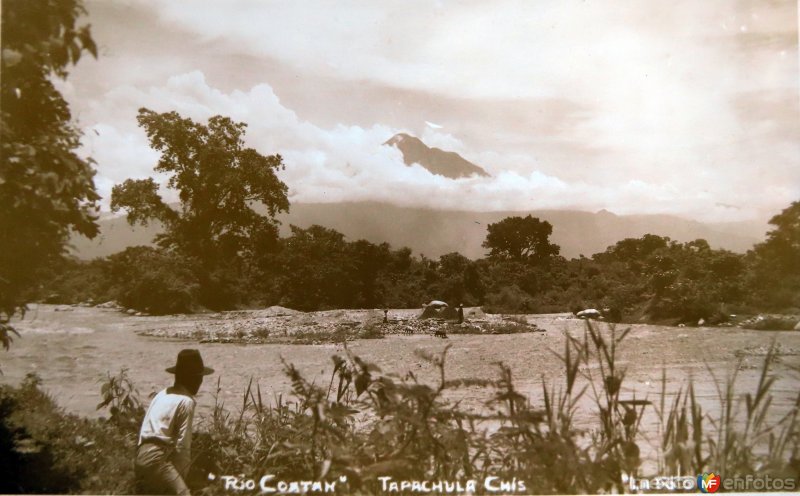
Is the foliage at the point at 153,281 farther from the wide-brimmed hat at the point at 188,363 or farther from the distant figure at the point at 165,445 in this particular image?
the distant figure at the point at 165,445

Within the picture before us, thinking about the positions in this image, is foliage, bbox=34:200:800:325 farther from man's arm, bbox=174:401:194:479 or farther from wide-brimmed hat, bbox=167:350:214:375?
man's arm, bbox=174:401:194:479

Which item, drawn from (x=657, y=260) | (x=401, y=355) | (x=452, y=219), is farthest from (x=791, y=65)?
(x=401, y=355)

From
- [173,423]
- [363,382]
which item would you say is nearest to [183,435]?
[173,423]

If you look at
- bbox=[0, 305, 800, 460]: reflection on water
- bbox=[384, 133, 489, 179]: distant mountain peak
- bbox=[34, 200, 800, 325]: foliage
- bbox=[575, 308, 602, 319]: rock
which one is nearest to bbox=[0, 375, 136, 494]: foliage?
bbox=[0, 305, 800, 460]: reflection on water

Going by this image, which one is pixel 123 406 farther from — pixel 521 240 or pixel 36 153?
pixel 521 240

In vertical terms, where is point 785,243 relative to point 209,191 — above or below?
below

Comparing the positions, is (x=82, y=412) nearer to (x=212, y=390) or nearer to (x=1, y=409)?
(x=1, y=409)
